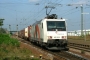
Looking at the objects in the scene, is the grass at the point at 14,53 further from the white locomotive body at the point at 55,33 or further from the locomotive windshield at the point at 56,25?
the locomotive windshield at the point at 56,25

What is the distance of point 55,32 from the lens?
2328 cm

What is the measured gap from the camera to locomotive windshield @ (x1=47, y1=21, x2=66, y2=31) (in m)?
23.5

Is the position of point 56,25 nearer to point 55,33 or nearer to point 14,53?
point 55,33

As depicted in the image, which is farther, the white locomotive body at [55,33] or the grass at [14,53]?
the white locomotive body at [55,33]

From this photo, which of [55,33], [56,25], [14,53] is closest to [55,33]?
[55,33]

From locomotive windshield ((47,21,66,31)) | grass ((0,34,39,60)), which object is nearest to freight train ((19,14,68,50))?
locomotive windshield ((47,21,66,31))

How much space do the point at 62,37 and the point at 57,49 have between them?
4.23ft

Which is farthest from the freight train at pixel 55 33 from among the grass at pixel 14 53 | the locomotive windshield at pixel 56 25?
the grass at pixel 14 53

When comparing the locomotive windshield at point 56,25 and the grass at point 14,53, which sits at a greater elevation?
the locomotive windshield at point 56,25

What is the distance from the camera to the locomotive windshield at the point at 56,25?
23516 millimetres

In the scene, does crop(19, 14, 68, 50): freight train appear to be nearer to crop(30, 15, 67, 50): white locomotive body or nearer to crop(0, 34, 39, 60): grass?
crop(30, 15, 67, 50): white locomotive body

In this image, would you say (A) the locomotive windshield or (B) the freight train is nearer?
(B) the freight train

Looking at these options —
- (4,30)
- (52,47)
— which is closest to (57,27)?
(52,47)

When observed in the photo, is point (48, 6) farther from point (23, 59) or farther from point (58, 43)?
point (23, 59)
